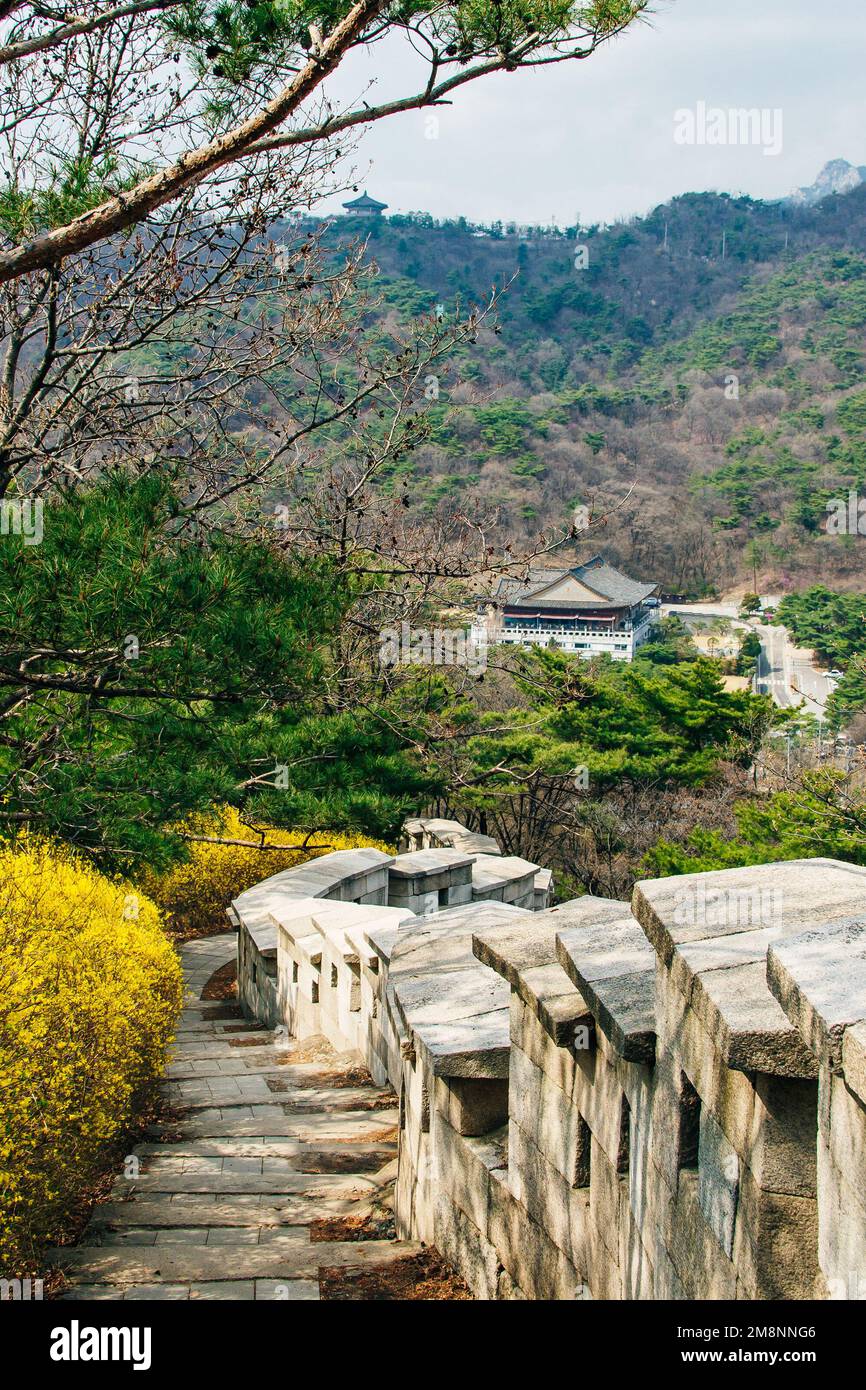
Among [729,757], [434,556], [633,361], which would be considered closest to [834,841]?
[434,556]

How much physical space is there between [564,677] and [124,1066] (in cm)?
1540

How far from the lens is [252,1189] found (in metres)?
4.91

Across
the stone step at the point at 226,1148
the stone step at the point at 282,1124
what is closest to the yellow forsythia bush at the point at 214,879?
the stone step at the point at 282,1124

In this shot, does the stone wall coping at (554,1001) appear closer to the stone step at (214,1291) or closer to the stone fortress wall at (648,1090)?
the stone fortress wall at (648,1090)

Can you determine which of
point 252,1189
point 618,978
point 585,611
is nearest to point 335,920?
point 252,1189

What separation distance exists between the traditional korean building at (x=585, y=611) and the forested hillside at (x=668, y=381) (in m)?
2.28

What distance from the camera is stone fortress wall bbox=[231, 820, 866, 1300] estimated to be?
1.73m

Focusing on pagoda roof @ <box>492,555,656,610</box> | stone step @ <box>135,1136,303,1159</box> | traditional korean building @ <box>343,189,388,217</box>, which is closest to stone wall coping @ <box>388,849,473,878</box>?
stone step @ <box>135,1136,303,1159</box>

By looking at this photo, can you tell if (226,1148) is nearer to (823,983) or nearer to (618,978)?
(618,978)

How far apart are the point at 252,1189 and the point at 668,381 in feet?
226

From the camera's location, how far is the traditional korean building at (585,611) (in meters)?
43.4

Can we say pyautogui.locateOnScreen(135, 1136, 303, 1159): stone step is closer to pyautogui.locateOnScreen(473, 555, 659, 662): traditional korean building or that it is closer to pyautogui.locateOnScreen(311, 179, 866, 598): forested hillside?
pyautogui.locateOnScreen(311, 179, 866, 598): forested hillside

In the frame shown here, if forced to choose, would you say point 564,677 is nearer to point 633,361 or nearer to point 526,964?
point 526,964

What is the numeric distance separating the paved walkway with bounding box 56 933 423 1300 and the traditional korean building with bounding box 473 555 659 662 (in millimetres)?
35917
